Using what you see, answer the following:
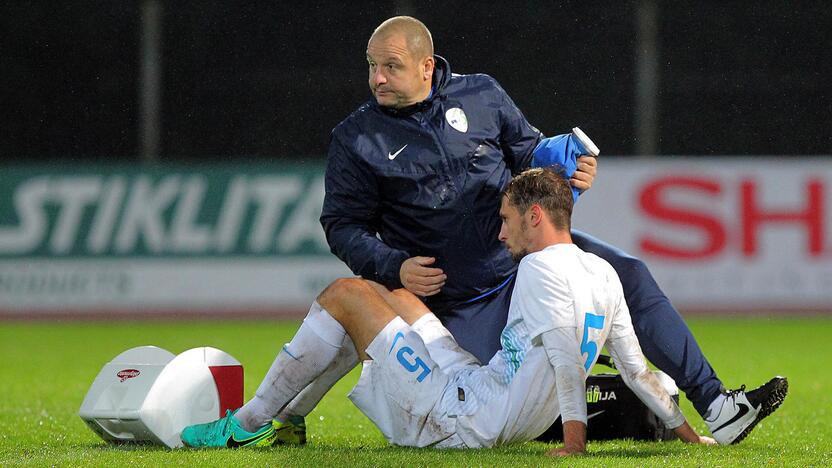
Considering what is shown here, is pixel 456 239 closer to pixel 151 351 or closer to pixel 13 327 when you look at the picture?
pixel 151 351

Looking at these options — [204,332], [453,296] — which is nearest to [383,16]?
[204,332]

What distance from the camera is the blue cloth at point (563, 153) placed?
5.49 metres

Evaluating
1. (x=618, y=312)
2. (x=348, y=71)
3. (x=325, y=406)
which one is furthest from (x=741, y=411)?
(x=348, y=71)

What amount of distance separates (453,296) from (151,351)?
1.29m

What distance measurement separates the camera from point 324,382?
5.36m

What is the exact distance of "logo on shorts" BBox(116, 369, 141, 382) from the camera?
526cm

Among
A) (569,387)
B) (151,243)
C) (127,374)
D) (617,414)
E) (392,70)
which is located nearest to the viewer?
(569,387)

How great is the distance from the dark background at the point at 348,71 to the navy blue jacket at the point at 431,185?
9.79m

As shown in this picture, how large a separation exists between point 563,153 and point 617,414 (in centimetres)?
113

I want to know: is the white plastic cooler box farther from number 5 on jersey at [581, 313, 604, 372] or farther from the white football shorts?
number 5 on jersey at [581, 313, 604, 372]

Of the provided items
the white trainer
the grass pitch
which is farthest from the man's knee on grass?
the white trainer

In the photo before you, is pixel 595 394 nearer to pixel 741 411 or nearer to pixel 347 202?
pixel 741 411

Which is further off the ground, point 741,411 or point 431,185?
point 431,185

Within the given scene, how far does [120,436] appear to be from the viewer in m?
5.29
